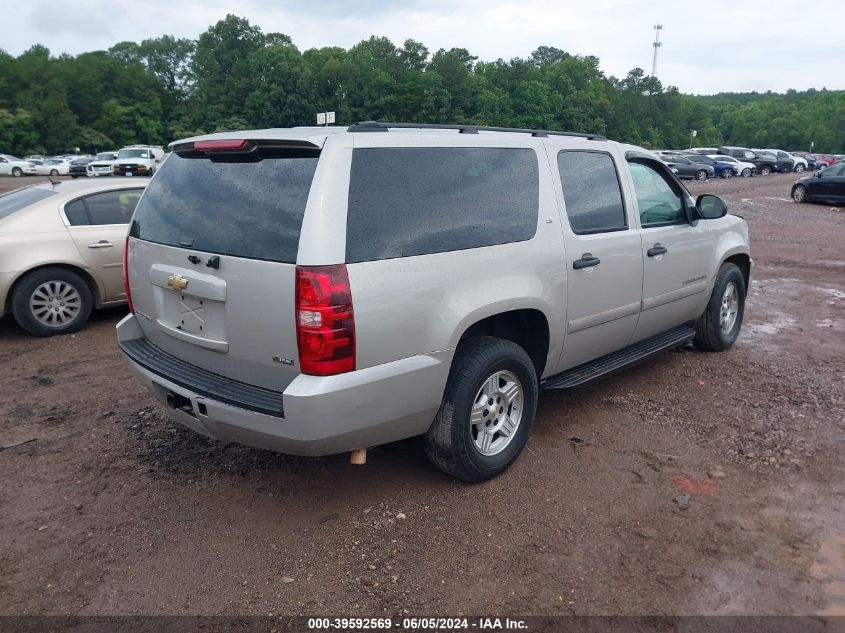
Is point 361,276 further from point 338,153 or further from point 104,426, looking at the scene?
point 104,426

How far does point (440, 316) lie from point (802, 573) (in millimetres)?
2028

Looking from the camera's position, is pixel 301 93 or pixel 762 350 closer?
pixel 762 350

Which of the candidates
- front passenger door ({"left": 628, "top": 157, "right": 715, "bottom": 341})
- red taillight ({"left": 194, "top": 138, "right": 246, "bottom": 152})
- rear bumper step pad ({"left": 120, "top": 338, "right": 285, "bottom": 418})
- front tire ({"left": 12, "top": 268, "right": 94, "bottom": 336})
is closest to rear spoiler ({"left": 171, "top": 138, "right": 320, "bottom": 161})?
red taillight ({"left": 194, "top": 138, "right": 246, "bottom": 152})

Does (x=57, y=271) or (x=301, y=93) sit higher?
(x=301, y=93)

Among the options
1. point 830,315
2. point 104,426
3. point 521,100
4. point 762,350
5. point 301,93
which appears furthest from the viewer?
point 521,100

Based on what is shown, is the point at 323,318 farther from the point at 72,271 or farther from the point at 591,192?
the point at 72,271

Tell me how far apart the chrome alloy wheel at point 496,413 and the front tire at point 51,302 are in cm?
486

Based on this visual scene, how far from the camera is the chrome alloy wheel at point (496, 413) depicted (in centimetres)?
364

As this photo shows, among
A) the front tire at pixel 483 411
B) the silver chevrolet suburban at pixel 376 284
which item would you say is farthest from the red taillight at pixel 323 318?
the front tire at pixel 483 411

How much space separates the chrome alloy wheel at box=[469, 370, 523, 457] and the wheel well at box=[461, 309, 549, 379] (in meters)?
0.30

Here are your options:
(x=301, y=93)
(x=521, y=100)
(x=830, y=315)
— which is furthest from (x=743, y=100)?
(x=830, y=315)

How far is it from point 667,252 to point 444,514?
2.72m

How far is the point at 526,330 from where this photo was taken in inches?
159

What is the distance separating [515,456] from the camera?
388cm
